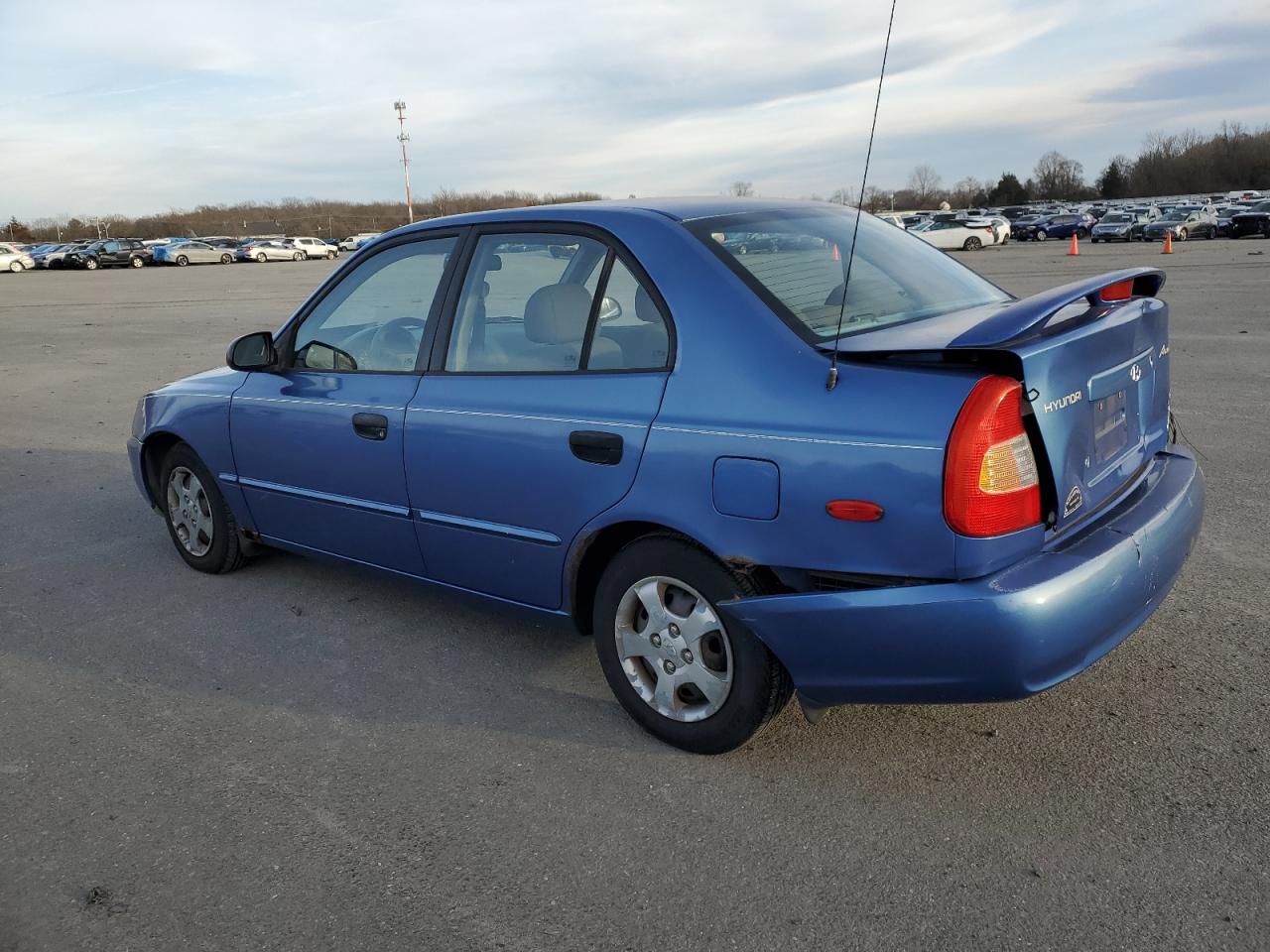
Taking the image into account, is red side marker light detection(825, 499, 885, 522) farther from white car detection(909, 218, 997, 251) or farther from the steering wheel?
white car detection(909, 218, 997, 251)

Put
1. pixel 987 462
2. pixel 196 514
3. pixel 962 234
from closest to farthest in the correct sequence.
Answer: pixel 987 462, pixel 196 514, pixel 962 234

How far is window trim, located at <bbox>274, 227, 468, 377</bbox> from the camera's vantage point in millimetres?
3961

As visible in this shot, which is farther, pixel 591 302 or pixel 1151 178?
pixel 1151 178

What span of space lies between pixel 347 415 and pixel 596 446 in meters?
1.34

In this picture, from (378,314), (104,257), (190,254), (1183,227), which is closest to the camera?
(378,314)

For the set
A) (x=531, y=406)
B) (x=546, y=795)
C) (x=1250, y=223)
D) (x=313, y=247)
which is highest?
(x=313, y=247)

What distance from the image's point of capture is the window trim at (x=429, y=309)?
13.0ft

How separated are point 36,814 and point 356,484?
61.9 inches

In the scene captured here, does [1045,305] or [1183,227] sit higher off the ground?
[1183,227]

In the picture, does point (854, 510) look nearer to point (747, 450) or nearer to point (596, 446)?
point (747, 450)

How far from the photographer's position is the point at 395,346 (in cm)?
413

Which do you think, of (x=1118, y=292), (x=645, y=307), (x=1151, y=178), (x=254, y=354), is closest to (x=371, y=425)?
(x=254, y=354)

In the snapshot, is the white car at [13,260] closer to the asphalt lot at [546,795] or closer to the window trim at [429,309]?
the window trim at [429,309]

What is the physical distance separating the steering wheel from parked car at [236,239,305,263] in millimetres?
57172
